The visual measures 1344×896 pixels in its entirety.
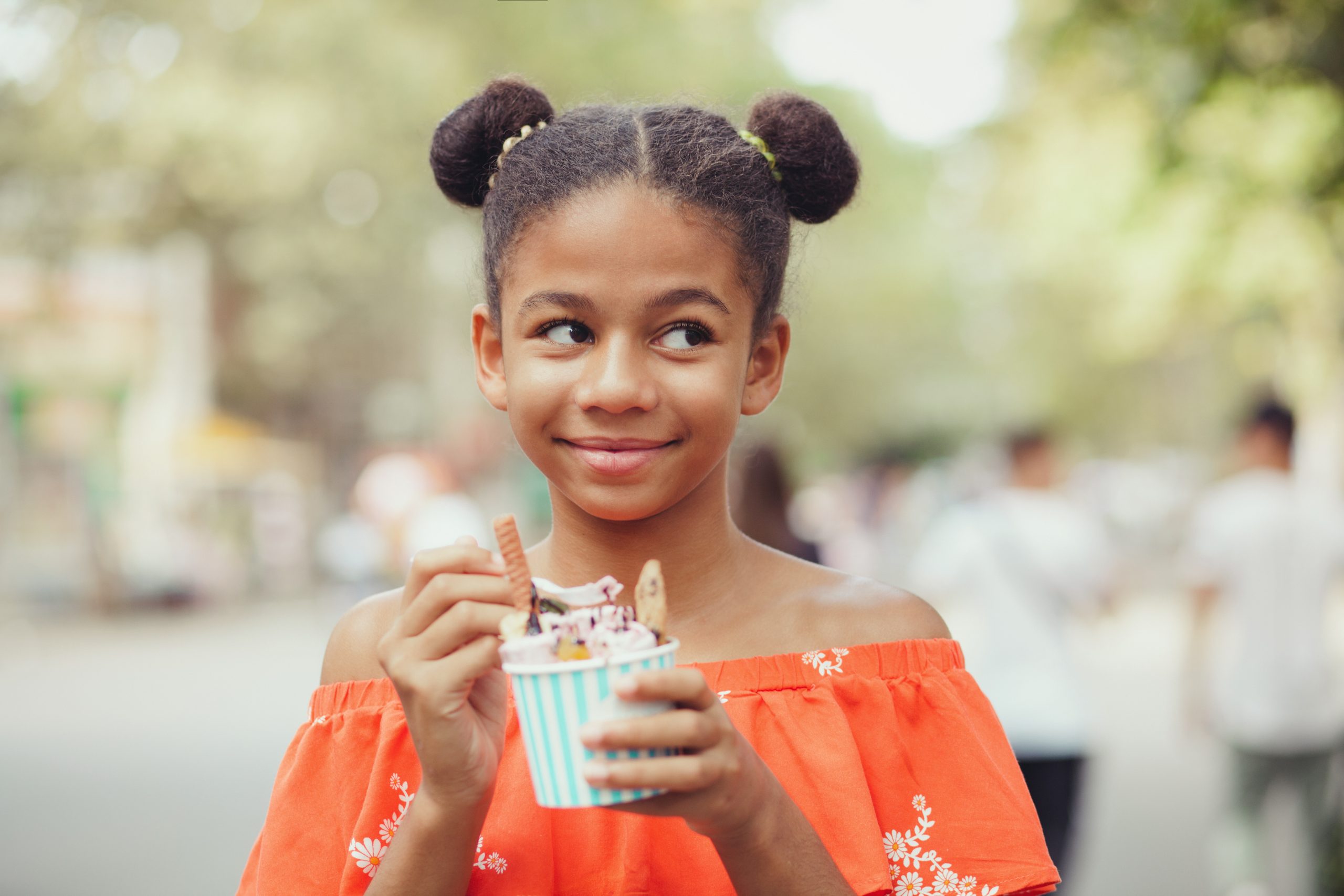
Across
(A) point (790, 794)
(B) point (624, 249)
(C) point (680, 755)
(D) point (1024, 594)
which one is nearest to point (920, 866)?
(A) point (790, 794)

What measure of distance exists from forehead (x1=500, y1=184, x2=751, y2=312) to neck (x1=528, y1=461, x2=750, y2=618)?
1.19ft

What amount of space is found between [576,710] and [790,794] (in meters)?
0.55

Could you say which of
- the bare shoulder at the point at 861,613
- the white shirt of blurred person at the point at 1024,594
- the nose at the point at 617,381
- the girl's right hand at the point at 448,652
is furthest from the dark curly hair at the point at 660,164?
the white shirt of blurred person at the point at 1024,594

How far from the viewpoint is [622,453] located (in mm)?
1797

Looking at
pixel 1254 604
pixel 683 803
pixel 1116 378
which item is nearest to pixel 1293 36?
pixel 1254 604

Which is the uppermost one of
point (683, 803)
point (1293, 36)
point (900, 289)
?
point (900, 289)

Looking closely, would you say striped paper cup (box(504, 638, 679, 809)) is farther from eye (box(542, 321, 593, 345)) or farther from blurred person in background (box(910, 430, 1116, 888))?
blurred person in background (box(910, 430, 1116, 888))

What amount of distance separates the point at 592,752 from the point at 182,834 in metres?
7.01

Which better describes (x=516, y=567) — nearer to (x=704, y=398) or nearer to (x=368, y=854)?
(x=704, y=398)

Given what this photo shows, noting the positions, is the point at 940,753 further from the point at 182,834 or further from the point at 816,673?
the point at 182,834

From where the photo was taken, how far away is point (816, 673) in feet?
6.48

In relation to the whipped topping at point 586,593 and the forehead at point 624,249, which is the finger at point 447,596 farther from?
the forehead at point 624,249

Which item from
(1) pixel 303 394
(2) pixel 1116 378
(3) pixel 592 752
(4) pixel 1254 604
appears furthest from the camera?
(2) pixel 1116 378

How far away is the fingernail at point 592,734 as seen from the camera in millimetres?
1364
